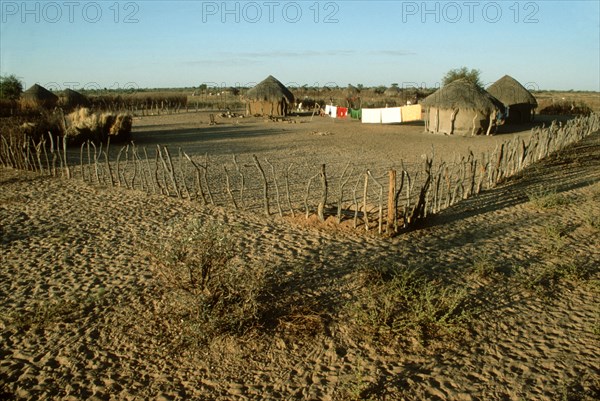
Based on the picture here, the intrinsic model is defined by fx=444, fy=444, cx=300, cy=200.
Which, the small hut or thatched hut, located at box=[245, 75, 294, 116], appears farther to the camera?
thatched hut, located at box=[245, 75, 294, 116]

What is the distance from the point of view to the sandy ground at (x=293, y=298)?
3.36 m

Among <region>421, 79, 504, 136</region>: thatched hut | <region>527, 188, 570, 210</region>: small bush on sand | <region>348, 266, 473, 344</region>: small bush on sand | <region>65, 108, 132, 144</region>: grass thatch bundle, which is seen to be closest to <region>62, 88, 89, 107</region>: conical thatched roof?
<region>65, 108, 132, 144</region>: grass thatch bundle

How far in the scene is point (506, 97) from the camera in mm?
23406

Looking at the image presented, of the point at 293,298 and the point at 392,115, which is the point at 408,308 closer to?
the point at 293,298

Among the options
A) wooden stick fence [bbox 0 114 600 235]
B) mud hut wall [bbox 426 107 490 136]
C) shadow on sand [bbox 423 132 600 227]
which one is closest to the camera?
wooden stick fence [bbox 0 114 600 235]

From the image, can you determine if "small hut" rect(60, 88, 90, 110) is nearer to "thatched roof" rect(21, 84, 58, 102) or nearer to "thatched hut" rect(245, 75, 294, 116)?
"thatched roof" rect(21, 84, 58, 102)

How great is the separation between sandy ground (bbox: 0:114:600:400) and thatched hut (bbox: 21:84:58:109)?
58.7ft

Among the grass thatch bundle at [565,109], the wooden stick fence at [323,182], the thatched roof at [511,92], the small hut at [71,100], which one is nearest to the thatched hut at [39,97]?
the small hut at [71,100]

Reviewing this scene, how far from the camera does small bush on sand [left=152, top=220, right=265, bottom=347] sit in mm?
3979

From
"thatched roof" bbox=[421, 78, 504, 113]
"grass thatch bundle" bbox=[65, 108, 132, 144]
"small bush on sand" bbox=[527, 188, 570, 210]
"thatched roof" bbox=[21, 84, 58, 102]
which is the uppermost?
"thatched roof" bbox=[21, 84, 58, 102]

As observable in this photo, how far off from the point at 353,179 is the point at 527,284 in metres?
5.59

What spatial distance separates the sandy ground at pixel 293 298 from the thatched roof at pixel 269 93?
20.1 metres

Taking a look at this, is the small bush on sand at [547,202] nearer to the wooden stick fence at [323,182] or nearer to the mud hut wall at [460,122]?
the wooden stick fence at [323,182]

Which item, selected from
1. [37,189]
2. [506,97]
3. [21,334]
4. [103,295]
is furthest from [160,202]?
[506,97]
